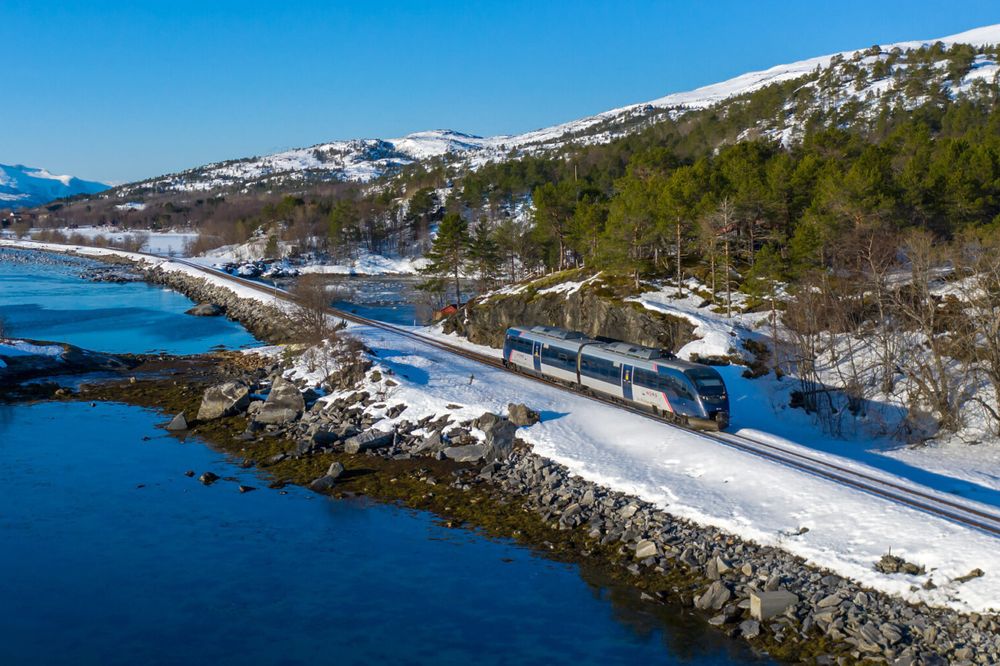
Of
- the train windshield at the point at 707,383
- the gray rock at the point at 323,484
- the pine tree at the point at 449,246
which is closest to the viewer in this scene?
the gray rock at the point at 323,484

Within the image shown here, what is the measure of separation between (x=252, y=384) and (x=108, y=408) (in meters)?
7.30

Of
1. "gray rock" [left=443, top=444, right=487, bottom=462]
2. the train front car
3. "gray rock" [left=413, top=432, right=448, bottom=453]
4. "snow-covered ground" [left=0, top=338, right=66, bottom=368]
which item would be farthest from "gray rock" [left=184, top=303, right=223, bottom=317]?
the train front car

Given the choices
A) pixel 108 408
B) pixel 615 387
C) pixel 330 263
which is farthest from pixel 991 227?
pixel 330 263

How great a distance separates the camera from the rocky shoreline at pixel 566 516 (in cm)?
1647

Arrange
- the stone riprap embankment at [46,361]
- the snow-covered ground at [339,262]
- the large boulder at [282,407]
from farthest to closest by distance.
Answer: the snow-covered ground at [339,262], the stone riprap embankment at [46,361], the large boulder at [282,407]

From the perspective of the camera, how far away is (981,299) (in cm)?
3219

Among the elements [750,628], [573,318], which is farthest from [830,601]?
[573,318]

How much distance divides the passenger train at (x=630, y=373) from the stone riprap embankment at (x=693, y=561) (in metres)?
4.36

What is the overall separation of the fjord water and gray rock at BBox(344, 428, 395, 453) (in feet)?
14.2

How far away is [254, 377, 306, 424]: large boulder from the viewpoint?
35312 mm

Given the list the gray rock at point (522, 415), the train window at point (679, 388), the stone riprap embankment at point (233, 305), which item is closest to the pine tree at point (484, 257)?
the stone riprap embankment at point (233, 305)

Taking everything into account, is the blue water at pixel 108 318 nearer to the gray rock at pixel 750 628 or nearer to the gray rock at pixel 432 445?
the gray rock at pixel 432 445

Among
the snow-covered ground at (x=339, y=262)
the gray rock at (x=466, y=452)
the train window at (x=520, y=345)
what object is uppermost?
the snow-covered ground at (x=339, y=262)

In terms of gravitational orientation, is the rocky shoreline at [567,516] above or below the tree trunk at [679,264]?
below
